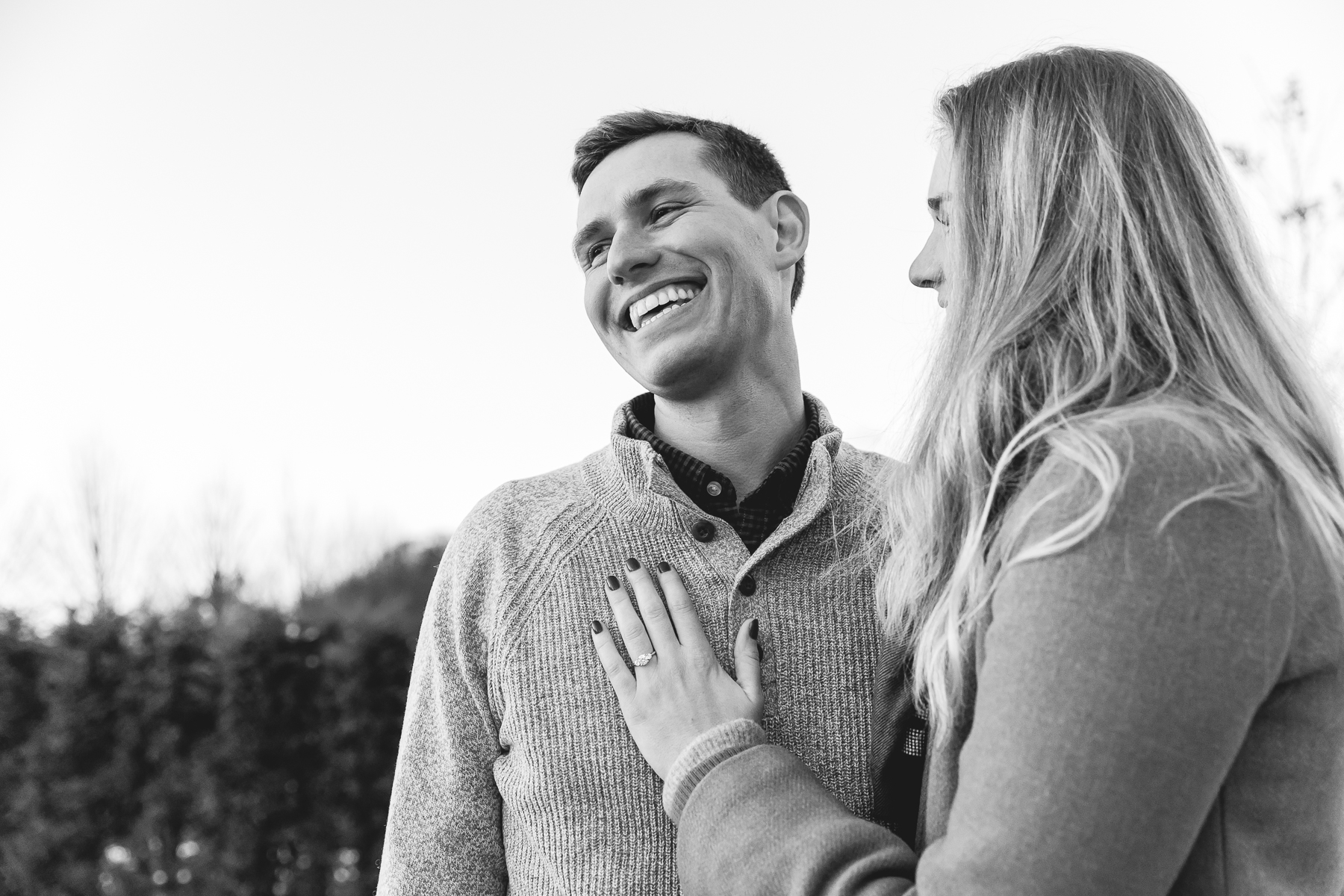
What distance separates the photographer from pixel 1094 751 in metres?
0.96

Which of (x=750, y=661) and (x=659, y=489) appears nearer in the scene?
(x=750, y=661)

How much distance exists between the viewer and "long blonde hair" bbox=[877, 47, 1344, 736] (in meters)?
1.12

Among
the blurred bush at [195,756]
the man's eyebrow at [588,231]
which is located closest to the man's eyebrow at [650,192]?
the man's eyebrow at [588,231]

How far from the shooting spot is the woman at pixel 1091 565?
0.97 metres

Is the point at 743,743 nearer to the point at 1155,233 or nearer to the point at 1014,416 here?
the point at 1014,416

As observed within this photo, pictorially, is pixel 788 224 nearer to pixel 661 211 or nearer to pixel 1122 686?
pixel 661 211

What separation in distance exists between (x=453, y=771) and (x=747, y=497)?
715mm

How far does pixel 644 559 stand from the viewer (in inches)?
73.3

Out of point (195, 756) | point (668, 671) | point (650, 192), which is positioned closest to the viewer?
point (668, 671)

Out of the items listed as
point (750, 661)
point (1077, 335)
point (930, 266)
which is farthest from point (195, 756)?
point (1077, 335)

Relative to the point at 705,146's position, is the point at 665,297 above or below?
below

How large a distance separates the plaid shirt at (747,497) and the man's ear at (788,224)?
46 centimetres

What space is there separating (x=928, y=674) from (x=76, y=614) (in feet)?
15.5

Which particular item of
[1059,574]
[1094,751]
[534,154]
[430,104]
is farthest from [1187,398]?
[430,104]
